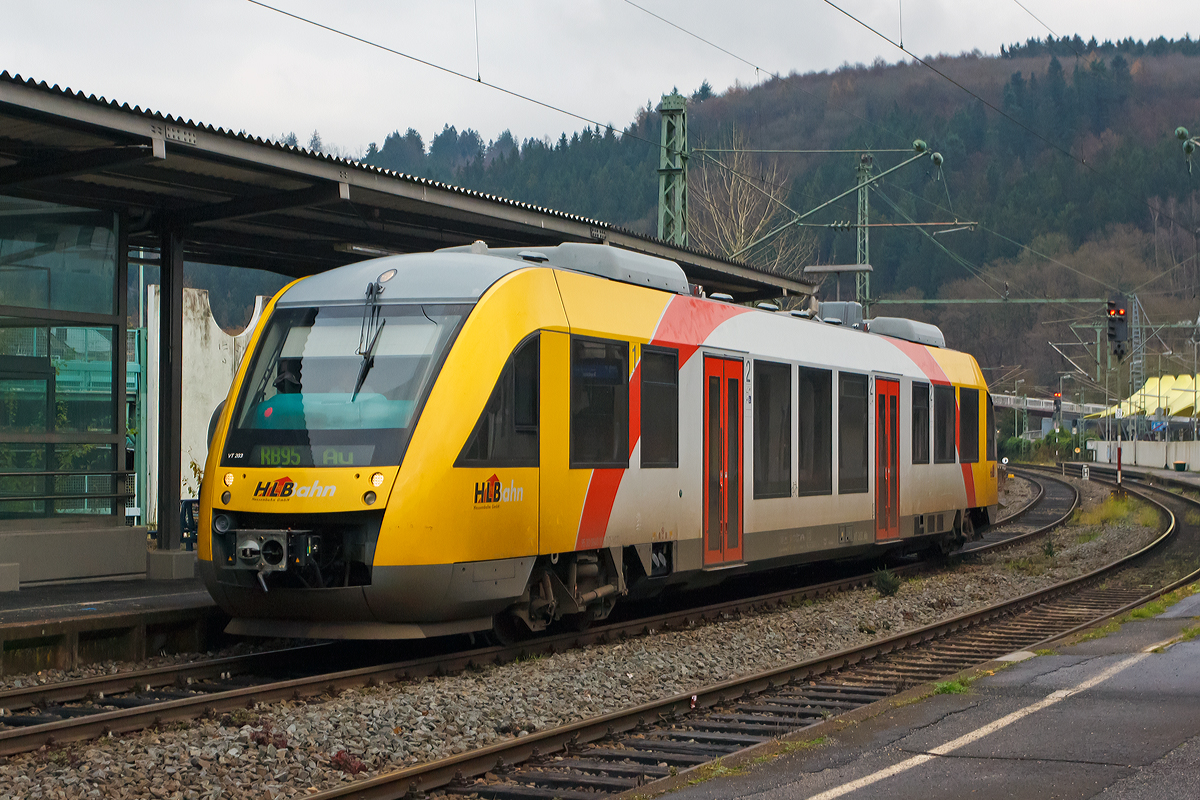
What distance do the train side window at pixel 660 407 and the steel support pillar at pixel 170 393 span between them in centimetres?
571

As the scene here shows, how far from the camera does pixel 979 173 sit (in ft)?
411

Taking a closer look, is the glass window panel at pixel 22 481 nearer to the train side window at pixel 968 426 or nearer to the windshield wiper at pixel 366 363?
the windshield wiper at pixel 366 363

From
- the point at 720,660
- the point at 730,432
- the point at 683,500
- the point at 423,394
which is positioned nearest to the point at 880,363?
the point at 730,432

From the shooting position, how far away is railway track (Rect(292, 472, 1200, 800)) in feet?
22.6

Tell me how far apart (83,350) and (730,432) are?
6886 mm

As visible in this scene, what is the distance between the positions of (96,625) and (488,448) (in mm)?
3440

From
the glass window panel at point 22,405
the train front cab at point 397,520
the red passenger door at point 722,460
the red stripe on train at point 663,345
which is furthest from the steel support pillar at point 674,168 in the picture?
the train front cab at point 397,520

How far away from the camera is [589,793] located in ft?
22.3

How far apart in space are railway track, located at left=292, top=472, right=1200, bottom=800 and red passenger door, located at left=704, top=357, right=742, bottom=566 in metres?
2.12

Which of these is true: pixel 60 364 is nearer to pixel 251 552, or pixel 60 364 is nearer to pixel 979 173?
pixel 251 552

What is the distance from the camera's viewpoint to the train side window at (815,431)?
1491 cm

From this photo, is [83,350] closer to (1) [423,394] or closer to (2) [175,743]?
(1) [423,394]

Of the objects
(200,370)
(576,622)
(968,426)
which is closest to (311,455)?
(576,622)

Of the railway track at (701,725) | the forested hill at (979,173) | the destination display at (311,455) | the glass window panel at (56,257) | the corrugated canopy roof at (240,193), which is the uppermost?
the forested hill at (979,173)
